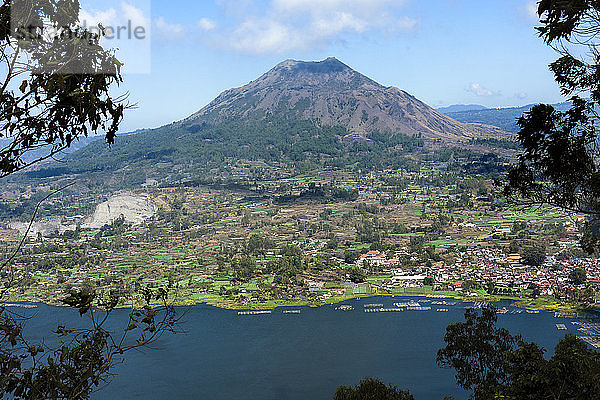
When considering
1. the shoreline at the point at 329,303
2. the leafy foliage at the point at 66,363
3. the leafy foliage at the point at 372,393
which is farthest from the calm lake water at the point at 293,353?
the leafy foliage at the point at 66,363

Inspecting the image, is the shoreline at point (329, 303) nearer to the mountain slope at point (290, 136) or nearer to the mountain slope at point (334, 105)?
the mountain slope at point (290, 136)

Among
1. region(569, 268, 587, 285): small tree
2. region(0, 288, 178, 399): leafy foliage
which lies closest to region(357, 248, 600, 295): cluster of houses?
region(569, 268, 587, 285): small tree

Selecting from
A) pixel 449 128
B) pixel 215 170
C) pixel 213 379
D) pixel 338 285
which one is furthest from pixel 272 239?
pixel 449 128

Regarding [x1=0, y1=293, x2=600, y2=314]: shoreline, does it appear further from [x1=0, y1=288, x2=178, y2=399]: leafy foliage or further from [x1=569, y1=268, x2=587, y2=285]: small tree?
[x1=0, y1=288, x2=178, y2=399]: leafy foliage

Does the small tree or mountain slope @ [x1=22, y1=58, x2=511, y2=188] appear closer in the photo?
the small tree

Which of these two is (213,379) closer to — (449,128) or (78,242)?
(78,242)

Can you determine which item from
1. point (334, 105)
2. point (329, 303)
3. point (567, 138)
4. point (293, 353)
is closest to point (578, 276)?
point (329, 303)
